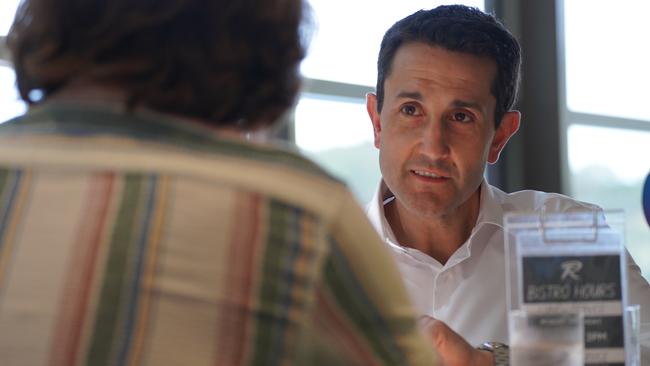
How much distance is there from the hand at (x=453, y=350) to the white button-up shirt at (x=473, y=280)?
1.60 feet

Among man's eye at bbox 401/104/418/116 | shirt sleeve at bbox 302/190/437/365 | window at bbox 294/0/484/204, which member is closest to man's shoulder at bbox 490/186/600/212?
man's eye at bbox 401/104/418/116

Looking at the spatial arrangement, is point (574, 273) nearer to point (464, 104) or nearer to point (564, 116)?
point (464, 104)

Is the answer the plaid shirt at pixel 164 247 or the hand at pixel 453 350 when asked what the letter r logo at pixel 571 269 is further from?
the plaid shirt at pixel 164 247

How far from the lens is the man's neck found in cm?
197

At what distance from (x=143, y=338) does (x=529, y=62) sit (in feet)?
11.5

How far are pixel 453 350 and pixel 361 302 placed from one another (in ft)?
2.13

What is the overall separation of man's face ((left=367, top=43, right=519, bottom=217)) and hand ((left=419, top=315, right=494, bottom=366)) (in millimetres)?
575

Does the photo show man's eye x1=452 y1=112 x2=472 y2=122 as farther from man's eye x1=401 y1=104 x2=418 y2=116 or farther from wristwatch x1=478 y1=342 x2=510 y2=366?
wristwatch x1=478 y1=342 x2=510 y2=366

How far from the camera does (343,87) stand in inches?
118

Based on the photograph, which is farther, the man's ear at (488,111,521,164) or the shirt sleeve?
the man's ear at (488,111,521,164)

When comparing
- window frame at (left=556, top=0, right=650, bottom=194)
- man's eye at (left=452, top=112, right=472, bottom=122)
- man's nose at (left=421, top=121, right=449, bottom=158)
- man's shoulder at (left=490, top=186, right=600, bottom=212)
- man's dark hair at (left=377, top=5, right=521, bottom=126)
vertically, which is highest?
window frame at (left=556, top=0, right=650, bottom=194)

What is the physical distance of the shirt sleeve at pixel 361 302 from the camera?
27.4 inches

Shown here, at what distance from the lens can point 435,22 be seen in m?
1.93

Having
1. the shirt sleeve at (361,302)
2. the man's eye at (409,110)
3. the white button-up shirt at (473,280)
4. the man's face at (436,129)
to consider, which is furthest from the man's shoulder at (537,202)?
the shirt sleeve at (361,302)
